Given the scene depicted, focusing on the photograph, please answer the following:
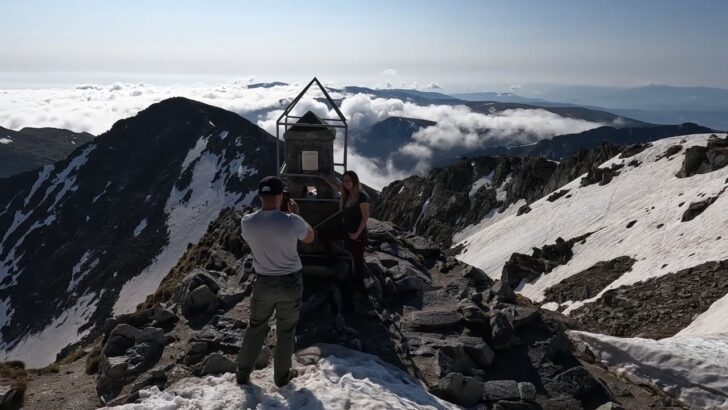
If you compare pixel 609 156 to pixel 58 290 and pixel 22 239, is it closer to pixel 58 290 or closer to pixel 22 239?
pixel 58 290

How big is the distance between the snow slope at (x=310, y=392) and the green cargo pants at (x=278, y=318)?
1.27ft

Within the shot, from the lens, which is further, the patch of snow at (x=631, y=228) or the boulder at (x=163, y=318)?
the patch of snow at (x=631, y=228)

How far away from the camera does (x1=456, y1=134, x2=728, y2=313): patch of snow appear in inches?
1228

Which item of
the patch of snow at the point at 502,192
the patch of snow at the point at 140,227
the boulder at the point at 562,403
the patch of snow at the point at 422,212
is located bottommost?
the patch of snow at the point at 140,227

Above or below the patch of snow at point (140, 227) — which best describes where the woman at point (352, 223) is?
above

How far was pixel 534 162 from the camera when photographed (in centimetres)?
8244

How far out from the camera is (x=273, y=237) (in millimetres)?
8695

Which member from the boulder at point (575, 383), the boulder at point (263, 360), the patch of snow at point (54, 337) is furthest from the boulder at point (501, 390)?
the patch of snow at point (54, 337)

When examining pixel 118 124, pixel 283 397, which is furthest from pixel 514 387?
pixel 118 124

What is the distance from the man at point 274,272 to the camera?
865 centimetres

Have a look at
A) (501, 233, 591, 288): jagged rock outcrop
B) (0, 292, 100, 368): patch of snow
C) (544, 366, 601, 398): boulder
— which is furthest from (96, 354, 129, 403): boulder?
(0, 292, 100, 368): patch of snow

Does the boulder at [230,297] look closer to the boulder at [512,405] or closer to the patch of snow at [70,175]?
the boulder at [512,405]

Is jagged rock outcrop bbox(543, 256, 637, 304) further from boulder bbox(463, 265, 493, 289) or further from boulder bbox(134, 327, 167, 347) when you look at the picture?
boulder bbox(134, 327, 167, 347)

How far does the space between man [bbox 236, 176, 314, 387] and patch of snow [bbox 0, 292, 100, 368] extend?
61.0m
